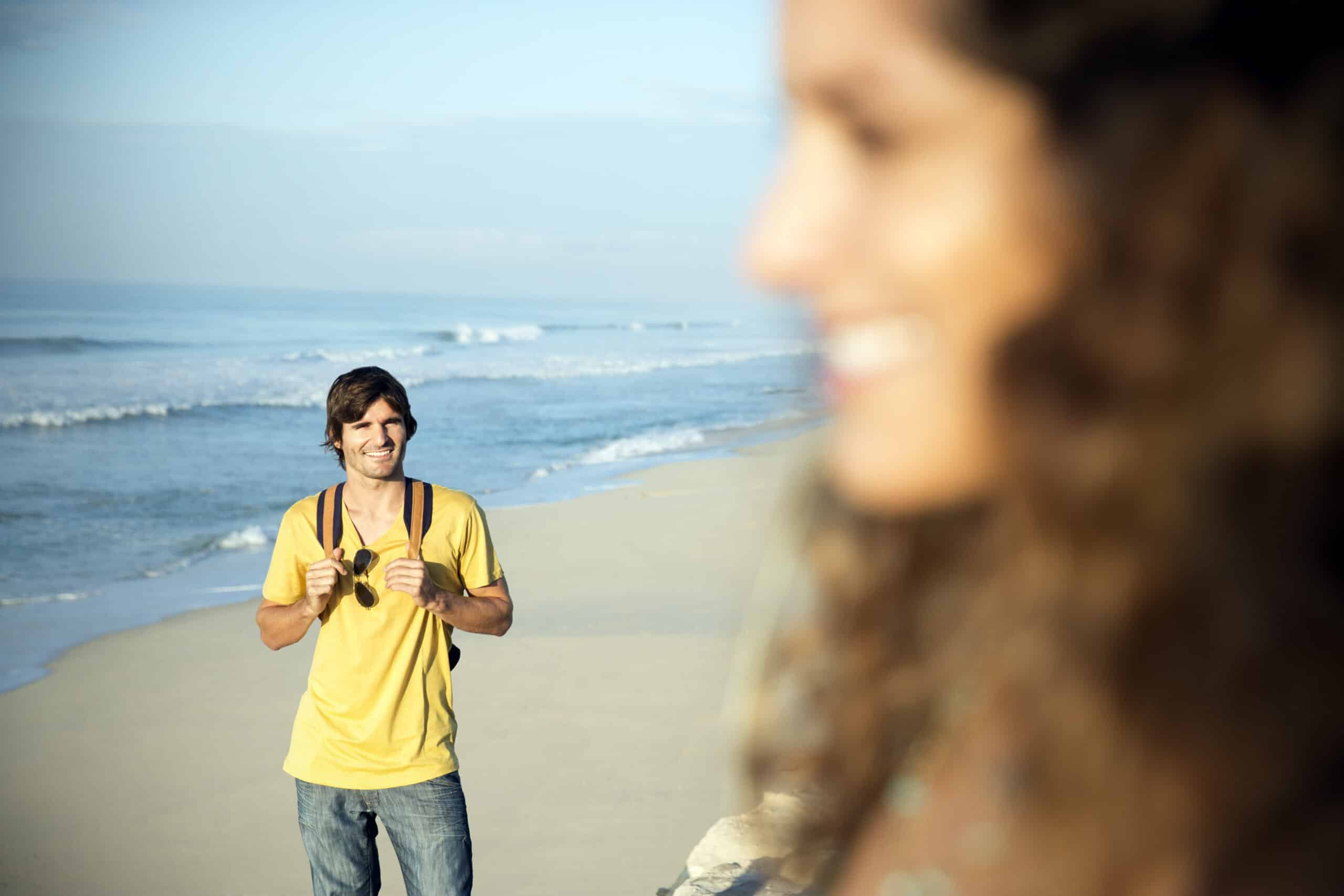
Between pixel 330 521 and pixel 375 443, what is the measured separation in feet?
1.14

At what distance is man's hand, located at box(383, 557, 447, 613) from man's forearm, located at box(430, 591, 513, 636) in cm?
4

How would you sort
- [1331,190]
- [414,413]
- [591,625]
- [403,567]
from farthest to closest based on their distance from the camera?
1. [414,413]
2. [591,625]
3. [403,567]
4. [1331,190]

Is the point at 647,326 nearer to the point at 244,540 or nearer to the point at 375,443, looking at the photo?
the point at 244,540

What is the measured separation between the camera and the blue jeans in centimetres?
422

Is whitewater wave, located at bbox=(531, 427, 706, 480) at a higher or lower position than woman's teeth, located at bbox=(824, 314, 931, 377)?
higher

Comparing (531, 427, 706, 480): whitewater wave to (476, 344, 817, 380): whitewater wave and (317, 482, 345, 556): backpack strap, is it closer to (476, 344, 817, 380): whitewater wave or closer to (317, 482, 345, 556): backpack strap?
(476, 344, 817, 380): whitewater wave

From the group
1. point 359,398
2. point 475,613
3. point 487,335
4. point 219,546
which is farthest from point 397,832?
point 487,335

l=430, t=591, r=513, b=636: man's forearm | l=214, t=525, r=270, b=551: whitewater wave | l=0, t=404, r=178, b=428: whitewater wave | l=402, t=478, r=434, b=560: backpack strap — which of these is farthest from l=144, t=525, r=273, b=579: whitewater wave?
l=0, t=404, r=178, b=428: whitewater wave

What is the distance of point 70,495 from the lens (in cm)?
1552

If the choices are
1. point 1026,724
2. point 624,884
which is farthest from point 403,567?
point 1026,724

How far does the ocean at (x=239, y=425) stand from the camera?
1095 centimetres

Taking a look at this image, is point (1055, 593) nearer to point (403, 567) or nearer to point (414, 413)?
point (403, 567)

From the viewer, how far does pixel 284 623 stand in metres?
4.32

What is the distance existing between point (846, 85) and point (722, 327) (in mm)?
59167
